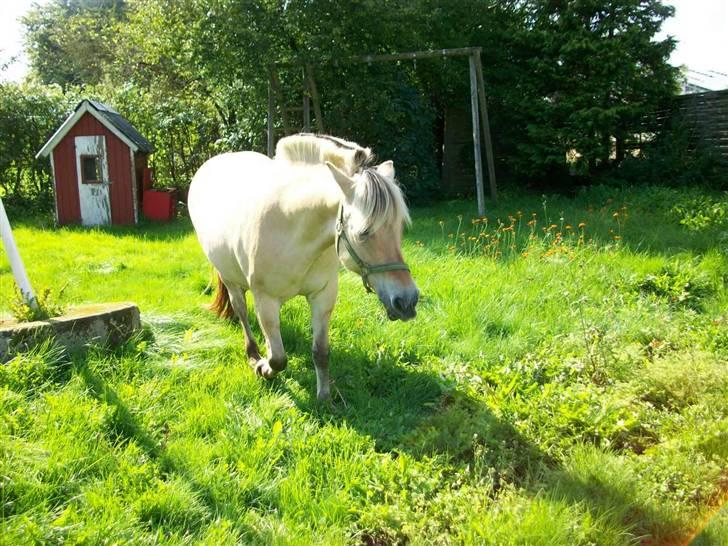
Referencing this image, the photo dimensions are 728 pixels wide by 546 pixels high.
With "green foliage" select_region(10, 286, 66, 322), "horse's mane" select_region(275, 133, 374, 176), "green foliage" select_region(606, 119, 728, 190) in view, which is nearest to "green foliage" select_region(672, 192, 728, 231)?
"green foliage" select_region(606, 119, 728, 190)

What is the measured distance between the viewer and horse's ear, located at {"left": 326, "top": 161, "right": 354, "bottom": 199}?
2.86m

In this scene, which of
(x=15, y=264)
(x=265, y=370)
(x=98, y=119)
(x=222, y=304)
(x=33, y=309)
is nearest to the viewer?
(x=265, y=370)

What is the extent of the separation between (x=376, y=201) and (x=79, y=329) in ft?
8.51

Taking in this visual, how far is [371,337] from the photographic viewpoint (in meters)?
4.47

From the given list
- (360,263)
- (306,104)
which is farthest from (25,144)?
(360,263)

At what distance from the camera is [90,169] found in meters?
11.2

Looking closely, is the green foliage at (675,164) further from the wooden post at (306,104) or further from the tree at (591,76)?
the wooden post at (306,104)

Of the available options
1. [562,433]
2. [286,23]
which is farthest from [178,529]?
[286,23]

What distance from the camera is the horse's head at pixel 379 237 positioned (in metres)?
Answer: 2.71

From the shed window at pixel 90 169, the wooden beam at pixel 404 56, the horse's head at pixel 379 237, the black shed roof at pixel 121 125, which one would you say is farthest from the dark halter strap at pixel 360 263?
the shed window at pixel 90 169

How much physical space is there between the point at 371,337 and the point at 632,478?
225cm

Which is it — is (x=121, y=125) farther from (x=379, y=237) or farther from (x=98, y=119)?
(x=379, y=237)

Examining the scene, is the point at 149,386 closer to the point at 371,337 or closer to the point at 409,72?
the point at 371,337

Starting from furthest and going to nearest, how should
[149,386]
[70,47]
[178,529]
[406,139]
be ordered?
1. [70,47]
2. [406,139]
3. [149,386]
4. [178,529]
